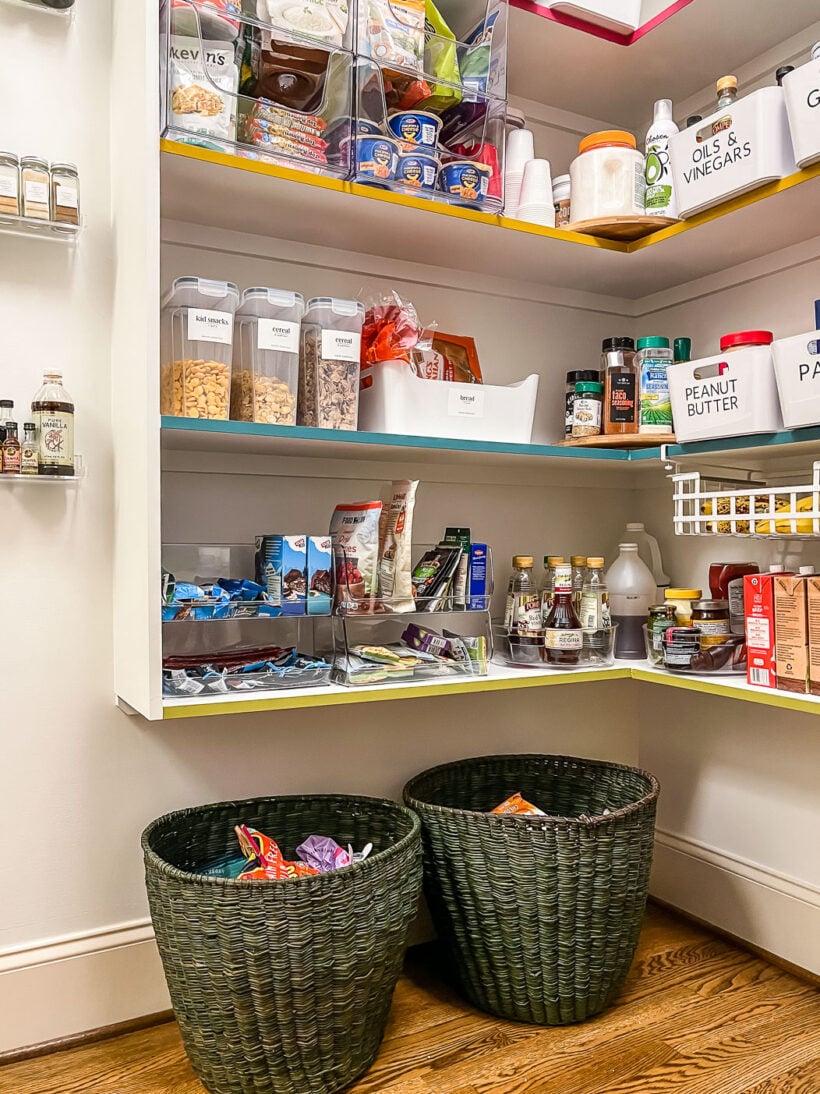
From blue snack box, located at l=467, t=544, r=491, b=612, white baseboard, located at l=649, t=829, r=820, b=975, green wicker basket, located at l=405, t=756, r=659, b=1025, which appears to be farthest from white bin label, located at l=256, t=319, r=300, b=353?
white baseboard, located at l=649, t=829, r=820, b=975

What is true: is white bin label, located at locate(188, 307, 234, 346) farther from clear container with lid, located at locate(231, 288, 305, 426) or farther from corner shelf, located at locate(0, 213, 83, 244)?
corner shelf, located at locate(0, 213, 83, 244)

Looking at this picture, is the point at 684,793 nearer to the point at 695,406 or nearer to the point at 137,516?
the point at 695,406

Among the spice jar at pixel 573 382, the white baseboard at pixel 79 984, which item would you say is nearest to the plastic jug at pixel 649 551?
the spice jar at pixel 573 382

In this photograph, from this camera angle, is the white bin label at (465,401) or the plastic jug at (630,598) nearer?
the white bin label at (465,401)

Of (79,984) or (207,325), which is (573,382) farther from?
(79,984)

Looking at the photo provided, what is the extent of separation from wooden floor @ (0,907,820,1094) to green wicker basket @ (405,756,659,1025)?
66 mm

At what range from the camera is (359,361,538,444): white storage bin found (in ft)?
5.39

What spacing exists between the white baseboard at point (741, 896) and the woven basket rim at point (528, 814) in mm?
388

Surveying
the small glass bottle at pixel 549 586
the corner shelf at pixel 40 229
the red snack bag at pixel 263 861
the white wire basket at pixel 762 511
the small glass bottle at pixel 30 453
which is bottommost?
the red snack bag at pixel 263 861

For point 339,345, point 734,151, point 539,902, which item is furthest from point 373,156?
point 539,902

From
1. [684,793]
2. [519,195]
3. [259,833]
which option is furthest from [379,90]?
[684,793]

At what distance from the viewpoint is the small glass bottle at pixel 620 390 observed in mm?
1881

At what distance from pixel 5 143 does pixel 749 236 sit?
1462 millimetres

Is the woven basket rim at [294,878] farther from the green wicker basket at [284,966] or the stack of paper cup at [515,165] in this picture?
the stack of paper cup at [515,165]
